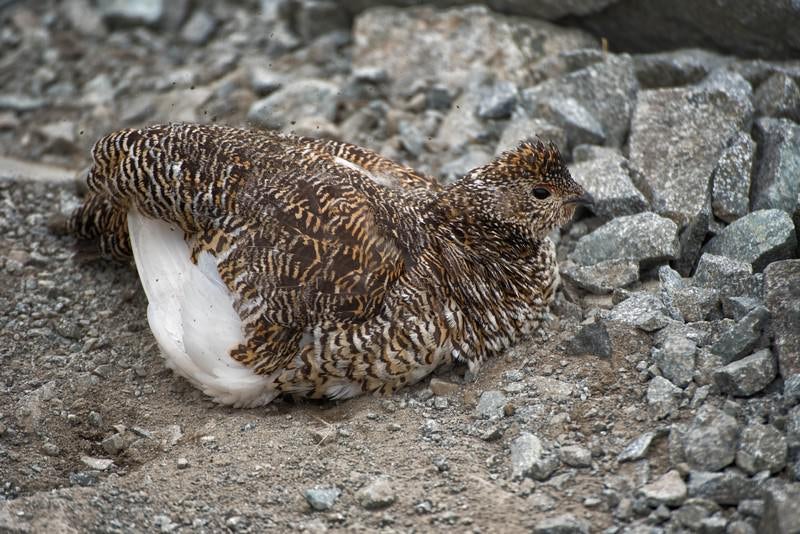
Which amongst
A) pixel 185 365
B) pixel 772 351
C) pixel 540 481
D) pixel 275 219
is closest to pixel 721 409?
pixel 772 351

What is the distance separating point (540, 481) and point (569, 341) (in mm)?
1083

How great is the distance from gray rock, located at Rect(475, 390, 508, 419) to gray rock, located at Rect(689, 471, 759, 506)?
121 cm

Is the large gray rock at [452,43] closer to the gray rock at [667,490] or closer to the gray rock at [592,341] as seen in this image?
the gray rock at [592,341]

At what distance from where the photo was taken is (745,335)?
14.8 feet

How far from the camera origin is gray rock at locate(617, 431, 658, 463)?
167 inches

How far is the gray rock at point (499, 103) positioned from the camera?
725 cm

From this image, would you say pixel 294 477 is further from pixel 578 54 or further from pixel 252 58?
pixel 252 58

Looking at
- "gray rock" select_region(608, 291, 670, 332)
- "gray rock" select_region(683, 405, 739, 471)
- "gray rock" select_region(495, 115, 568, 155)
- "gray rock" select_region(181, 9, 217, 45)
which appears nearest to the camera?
"gray rock" select_region(683, 405, 739, 471)

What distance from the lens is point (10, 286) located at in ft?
19.9

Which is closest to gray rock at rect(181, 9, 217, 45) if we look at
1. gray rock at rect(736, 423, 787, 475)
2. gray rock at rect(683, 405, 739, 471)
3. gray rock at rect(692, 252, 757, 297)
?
gray rock at rect(692, 252, 757, 297)

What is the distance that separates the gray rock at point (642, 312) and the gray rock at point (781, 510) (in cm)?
Result: 138

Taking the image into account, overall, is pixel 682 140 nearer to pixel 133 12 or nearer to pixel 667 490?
pixel 667 490

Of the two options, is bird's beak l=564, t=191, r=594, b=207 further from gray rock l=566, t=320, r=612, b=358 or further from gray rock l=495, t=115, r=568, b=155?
gray rock l=495, t=115, r=568, b=155

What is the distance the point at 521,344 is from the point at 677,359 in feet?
3.49
